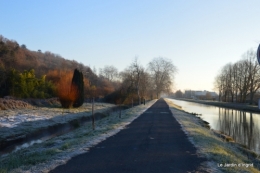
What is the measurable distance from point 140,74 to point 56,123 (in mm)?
42864

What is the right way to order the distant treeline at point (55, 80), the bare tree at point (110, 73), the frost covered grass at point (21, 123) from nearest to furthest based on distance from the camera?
the frost covered grass at point (21, 123) < the distant treeline at point (55, 80) < the bare tree at point (110, 73)

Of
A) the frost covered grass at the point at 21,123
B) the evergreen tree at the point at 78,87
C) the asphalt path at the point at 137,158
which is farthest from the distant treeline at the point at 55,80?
the asphalt path at the point at 137,158

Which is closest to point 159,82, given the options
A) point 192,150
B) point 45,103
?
point 45,103

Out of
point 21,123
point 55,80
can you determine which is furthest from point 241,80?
point 21,123

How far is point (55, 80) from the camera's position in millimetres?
55250

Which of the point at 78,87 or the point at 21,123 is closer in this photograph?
the point at 21,123

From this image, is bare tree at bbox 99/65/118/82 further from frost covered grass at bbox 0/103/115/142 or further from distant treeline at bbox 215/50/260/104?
frost covered grass at bbox 0/103/115/142

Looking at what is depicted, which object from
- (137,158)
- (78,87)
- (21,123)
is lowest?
(21,123)

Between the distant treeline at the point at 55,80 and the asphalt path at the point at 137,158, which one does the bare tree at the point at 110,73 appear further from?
the asphalt path at the point at 137,158

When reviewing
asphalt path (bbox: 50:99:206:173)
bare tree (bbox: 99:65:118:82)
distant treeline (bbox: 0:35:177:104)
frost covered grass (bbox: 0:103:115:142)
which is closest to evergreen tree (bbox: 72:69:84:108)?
distant treeline (bbox: 0:35:177:104)

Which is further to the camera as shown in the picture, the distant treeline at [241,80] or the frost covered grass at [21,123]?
the distant treeline at [241,80]

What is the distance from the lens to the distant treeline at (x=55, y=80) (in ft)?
125

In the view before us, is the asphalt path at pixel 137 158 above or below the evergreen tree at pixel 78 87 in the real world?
below

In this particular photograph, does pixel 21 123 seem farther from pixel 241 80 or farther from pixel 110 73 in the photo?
pixel 110 73
